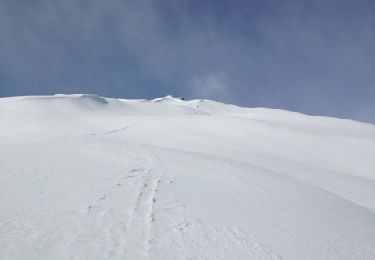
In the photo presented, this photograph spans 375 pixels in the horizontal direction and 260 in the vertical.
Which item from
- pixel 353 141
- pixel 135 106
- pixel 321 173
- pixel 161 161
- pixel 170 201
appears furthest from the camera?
pixel 135 106

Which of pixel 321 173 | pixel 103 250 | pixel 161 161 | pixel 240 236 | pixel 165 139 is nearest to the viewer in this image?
pixel 103 250

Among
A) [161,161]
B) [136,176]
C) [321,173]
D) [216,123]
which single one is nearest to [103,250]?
[136,176]

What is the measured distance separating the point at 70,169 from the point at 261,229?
238 inches

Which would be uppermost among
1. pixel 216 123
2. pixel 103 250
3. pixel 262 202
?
pixel 216 123

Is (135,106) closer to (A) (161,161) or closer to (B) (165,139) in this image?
(B) (165,139)

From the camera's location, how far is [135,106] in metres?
53.7

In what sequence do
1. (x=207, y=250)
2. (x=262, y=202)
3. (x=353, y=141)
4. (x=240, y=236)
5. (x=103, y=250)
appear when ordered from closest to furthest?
(x=103, y=250) → (x=207, y=250) → (x=240, y=236) → (x=262, y=202) → (x=353, y=141)

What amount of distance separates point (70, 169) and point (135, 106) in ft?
141

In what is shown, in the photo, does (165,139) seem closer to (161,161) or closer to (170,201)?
(161,161)

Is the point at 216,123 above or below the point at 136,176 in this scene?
above

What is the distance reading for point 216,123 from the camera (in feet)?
100

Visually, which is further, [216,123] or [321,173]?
[216,123]

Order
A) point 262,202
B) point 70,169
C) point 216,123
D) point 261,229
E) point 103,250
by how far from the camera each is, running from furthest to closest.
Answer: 1. point 216,123
2. point 70,169
3. point 262,202
4. point 261,229
5. point 103,250

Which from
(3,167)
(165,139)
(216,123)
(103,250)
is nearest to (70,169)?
(3,167)
